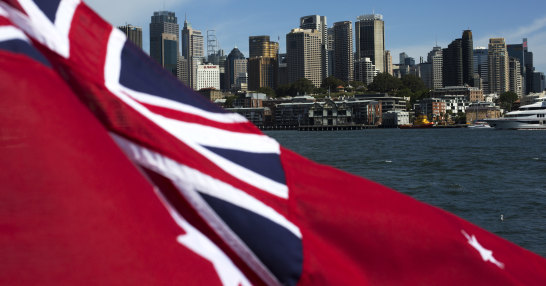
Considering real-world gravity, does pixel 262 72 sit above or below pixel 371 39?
below

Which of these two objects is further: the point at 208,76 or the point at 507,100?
the point at 208,76

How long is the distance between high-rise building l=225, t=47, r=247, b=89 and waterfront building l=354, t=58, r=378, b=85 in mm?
37506

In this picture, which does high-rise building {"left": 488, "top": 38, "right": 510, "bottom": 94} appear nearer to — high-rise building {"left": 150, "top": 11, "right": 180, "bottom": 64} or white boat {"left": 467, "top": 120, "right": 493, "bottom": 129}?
white boat {"left": 467, "top": 120, "right": 493, "bottom": 129}

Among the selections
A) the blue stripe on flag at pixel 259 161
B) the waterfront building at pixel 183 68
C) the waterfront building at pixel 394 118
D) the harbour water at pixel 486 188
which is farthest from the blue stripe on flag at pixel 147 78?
the waterfront building at pixel 183 68

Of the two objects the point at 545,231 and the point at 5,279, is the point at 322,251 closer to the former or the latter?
the point at 5,279

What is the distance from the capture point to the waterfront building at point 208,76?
17238 cm

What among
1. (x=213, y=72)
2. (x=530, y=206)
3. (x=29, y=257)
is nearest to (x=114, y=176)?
(x=29, y=257)

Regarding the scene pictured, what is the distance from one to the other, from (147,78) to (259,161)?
0.26 m

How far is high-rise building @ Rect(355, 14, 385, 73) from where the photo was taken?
164 metres

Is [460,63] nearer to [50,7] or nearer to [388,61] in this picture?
[388,61]

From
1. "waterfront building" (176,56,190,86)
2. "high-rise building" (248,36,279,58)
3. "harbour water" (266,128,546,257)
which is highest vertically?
"high-rise building" (248,36,279,58)

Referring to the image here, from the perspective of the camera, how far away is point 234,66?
586 feet

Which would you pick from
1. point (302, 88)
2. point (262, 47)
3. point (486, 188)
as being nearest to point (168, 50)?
point (262, 47)

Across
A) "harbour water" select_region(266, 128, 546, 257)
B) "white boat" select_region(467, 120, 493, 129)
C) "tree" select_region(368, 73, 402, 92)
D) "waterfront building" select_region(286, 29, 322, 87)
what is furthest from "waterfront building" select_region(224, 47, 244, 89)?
"harbour water" select_region(266, 128, 546, 257)
